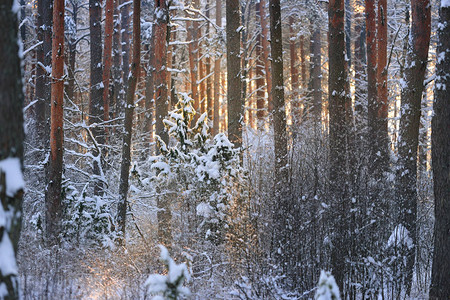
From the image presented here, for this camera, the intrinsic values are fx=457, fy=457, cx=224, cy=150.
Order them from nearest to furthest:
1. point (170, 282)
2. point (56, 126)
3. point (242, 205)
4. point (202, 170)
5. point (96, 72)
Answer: point (170, 282)
point (242, 205)
point (202, 170)
point (56, 126)
point (96, 72)

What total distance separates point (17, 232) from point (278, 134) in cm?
649

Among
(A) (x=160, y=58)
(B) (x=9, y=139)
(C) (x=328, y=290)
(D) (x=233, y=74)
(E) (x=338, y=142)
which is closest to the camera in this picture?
(B) (x=9, y=139)

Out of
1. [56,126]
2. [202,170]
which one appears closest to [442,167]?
[202,170]

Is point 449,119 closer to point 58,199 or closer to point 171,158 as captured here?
point 171,158

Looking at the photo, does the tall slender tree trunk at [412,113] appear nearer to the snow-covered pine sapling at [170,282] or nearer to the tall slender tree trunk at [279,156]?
the tall slender tree trunk at [279,156]

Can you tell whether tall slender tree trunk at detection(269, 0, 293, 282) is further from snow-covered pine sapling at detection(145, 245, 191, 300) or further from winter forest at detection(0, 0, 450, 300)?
snow-covered pine sapling at detection(145, 245, 191, 300)

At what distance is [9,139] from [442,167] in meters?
4.85

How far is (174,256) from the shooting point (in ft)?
24.7

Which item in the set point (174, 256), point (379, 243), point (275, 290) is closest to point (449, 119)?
point (379, 243)

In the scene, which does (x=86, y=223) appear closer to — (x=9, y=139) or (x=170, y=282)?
(x=170, y=282)

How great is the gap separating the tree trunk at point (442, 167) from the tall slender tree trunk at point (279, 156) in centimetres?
183

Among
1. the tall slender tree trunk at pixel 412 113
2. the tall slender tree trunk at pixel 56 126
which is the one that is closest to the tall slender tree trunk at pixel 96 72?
the tall slender tree trunk at pixel 56 126

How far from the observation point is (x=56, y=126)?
896cm

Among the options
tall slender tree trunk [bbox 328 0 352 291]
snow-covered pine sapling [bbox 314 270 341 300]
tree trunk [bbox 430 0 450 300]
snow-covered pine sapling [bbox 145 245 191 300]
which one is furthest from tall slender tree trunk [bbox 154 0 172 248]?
snow-covered pine sapling [bbox 314 270 341 300]
